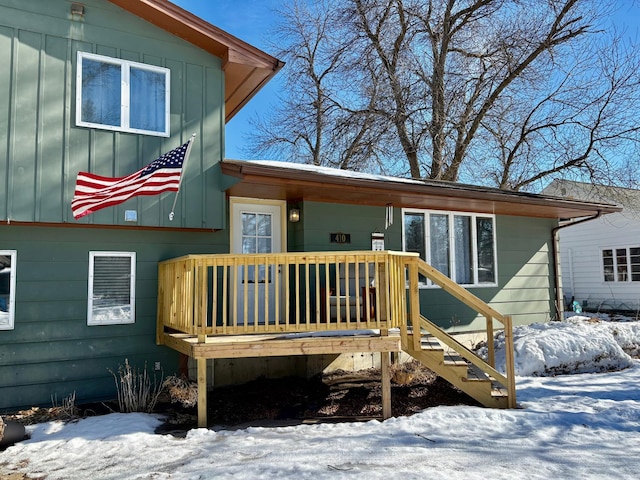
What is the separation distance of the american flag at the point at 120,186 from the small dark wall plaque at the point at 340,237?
2906 millimetres

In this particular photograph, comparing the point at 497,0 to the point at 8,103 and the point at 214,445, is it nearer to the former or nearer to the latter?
the point at 8,103

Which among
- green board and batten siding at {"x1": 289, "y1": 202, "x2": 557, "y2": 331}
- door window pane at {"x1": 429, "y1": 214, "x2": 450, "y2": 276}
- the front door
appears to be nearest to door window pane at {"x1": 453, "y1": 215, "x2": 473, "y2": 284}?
door window pane at {"x1": 429, "y1": 214, "x2": 450, "y2": 276}

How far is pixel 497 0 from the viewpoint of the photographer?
49.5ft

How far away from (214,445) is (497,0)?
51.4 ft

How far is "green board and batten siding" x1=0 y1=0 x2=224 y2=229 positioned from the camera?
5523 mm

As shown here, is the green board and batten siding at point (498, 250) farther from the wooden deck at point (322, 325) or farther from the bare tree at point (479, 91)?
the bare tree at point (479, 91)

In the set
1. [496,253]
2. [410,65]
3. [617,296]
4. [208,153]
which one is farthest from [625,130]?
[208,153]

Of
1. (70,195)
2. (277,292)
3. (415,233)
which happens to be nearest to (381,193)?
(415,233)

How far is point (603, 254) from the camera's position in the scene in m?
15.6

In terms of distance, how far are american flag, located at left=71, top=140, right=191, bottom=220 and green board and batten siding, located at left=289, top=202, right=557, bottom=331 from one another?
8.12 feet

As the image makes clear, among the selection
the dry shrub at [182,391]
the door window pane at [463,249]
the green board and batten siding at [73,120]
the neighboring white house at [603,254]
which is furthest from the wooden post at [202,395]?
the neighboring white house at [603,254]

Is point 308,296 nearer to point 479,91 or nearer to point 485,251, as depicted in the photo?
point 485,251

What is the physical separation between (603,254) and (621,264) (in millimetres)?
677

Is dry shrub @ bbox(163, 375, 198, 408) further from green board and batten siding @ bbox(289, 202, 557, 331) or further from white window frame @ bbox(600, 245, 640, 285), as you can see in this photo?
white window frame @ bbox(600, 245, 640, 285)
